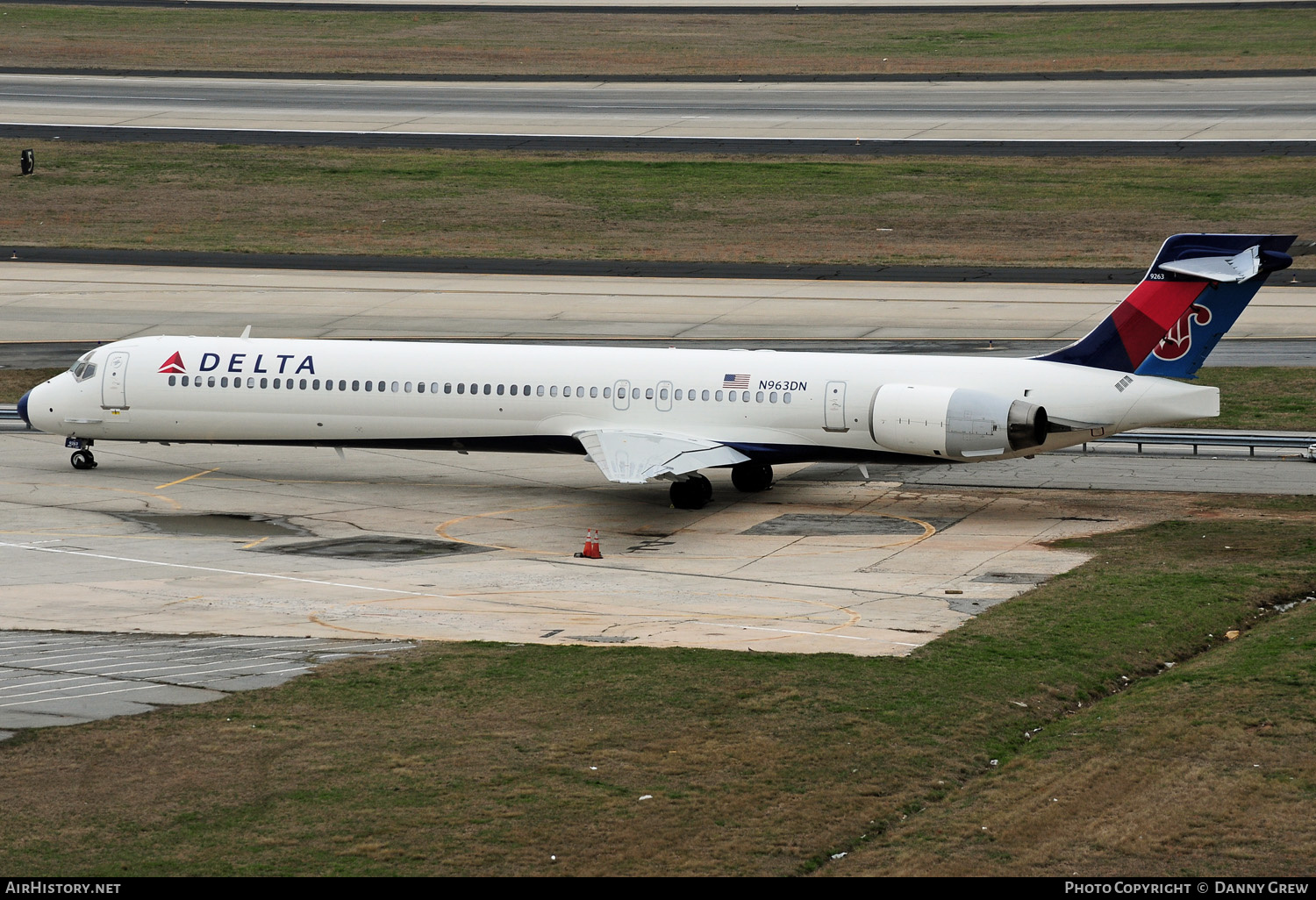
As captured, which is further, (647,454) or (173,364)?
(173,364)

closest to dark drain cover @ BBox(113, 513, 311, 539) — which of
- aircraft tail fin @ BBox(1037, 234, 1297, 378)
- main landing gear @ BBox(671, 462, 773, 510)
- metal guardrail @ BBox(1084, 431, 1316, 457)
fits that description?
main landing gear @ BBox(671, 462, 773, 510)

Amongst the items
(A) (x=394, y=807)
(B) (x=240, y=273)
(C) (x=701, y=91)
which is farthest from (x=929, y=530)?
(C) (x=701, y=91)

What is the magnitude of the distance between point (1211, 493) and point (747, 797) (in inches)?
883

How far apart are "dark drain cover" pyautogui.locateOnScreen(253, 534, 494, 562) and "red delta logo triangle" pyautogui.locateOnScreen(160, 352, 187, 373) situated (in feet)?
26.2

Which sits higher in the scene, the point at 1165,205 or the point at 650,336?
the point at 1165,205

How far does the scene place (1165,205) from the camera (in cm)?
6931

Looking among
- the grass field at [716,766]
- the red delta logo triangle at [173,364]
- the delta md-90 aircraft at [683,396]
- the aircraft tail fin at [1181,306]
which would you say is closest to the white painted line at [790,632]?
the grass field at [716,766]

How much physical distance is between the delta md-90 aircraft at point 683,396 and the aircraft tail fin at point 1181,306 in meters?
0.04

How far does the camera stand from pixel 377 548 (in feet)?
108

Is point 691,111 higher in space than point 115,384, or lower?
higher

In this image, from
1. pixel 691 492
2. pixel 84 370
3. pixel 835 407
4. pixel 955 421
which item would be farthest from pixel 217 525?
pixel 955 421

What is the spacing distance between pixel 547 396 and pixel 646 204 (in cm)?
3723

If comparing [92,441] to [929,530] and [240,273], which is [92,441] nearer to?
[929,530]

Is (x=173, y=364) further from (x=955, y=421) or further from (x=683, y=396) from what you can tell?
(x=955, y=421)
